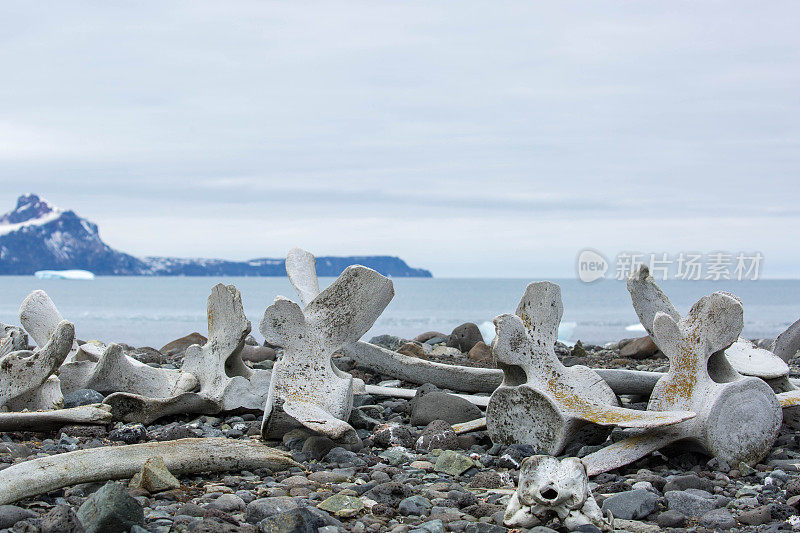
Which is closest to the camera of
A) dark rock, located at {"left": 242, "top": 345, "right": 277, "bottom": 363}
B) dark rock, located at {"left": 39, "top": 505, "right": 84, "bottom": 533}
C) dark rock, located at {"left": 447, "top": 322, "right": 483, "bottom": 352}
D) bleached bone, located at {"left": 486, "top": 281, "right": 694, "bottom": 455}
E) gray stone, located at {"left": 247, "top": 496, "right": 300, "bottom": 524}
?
dark rock, located at {"left": 39, "top": 505, "right": 84, "bottom": 533}

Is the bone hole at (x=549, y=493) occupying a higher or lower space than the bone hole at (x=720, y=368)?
lower

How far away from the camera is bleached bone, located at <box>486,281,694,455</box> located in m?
5.32

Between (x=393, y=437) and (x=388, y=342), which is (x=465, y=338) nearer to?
(x=388, y=342)

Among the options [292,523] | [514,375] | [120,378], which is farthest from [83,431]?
[514,375]

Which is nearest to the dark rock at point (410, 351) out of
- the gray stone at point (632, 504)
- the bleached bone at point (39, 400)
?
the bleached bone at point (39, 400)

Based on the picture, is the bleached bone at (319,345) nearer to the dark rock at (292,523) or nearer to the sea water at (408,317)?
the dark rock at (292,523)

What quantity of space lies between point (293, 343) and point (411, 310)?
5051 cm

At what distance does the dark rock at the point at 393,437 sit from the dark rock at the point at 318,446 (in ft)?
1.39

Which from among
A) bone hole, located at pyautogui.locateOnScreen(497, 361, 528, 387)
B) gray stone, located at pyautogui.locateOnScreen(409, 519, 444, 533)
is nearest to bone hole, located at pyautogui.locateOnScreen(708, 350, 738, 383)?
bone hole, located at pyautogui.locateOnScreen(497, 361, 528, 387)

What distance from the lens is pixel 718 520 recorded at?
397 centimetres

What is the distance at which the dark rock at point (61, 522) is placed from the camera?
345 cm

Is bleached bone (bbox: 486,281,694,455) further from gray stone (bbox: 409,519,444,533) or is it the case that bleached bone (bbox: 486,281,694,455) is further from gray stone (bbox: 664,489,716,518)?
gray stone (bbox: 409,519,444,533)

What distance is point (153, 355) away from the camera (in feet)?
36.7

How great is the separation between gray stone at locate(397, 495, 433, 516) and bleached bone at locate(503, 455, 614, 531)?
507mm
